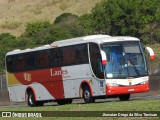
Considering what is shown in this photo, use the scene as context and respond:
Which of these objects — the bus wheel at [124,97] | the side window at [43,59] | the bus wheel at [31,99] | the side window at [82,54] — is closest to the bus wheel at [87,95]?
the side window at [82,54]

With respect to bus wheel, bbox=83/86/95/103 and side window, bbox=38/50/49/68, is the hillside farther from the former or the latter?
bus wheel, bbox=83/86/95/103

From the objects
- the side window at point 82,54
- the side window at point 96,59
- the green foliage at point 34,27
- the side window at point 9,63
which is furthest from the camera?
the green foliage at point 34,27

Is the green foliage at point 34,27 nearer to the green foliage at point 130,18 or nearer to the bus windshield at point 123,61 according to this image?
the green foliage at point 130,18

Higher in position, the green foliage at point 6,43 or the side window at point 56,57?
the green foliage at point 6,43

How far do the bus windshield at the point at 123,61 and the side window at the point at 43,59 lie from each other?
483cm

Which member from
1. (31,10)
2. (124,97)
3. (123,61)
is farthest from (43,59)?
(31,10)

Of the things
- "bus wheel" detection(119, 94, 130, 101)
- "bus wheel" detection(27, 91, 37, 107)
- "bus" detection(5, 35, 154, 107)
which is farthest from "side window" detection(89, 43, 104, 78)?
"bus wheel" detection(27, 91, 37, 107)

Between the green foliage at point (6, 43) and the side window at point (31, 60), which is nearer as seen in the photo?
the side window at point (31, 60)

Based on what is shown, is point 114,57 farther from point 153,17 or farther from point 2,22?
point 2,22

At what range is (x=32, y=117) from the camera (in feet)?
65.1

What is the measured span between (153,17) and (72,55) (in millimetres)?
45295

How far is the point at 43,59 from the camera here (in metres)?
35.9

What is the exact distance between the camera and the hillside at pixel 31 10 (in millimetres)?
105000

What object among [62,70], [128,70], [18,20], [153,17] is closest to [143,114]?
[128,70]
